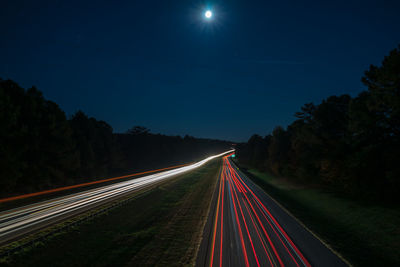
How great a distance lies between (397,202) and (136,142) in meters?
89.5

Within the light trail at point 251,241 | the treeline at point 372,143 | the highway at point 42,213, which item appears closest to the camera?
the light trail at point 251,241

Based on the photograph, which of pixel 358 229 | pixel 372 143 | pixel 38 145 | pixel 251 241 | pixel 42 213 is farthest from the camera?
pixel 38 145

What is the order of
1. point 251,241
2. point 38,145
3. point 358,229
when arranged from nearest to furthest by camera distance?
1. point 251,241
2. point 358,229
3. point 38,145

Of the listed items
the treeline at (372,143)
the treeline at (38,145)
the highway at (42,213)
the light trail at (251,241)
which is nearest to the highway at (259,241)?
the light trail at (251,241)

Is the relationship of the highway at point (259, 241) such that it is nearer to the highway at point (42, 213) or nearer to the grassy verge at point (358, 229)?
the grassy verge at point (358, 229)

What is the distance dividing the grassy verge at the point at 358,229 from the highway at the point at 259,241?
1076 mm

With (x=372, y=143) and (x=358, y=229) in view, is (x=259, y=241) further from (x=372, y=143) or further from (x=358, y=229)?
(x=372, y=143)

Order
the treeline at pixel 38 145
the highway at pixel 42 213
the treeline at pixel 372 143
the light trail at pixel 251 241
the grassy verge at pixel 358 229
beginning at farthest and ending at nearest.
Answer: the treeline at pixel 38 145, the treeline at pixel 372 143, the highway at pixel 42 213, the grassy verge at pixel 358 229, the light trail at pixel 251 241

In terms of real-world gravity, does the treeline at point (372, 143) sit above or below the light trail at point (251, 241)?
above

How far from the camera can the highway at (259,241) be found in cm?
938

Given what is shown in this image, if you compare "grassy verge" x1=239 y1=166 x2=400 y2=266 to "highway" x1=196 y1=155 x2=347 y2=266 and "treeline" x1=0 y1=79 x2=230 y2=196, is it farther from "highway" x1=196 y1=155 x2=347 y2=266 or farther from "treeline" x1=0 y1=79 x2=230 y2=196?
"treeline" x1=0 y1=79 x2=230 y2=196

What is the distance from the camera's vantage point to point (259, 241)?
11305 millimetres

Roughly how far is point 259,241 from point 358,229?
8.43 meters

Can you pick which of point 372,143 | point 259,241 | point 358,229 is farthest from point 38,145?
point 372,143
